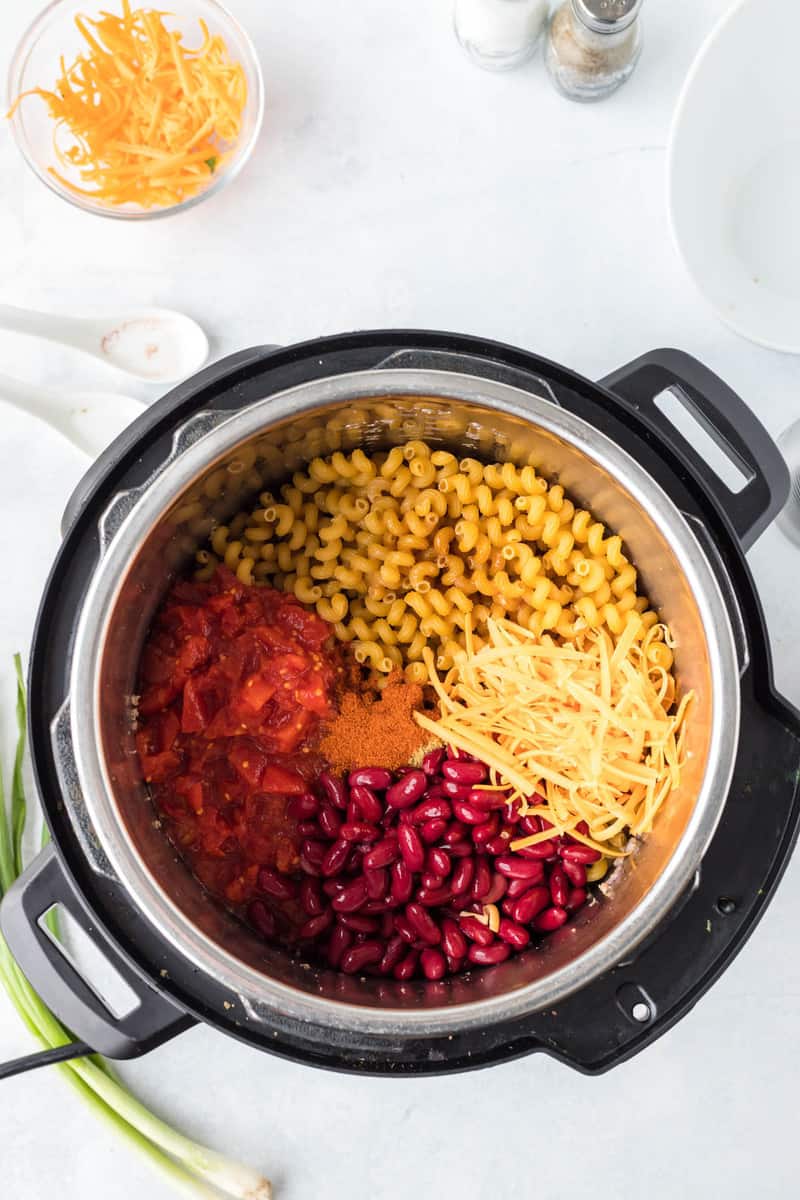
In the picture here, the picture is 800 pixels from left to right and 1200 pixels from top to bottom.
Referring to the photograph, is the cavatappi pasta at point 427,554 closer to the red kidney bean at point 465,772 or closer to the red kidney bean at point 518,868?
the red kidney bean at point 465,772

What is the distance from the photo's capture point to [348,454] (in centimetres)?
194

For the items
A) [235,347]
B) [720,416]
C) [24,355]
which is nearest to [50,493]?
[24,355]

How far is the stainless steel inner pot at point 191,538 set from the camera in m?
1.63

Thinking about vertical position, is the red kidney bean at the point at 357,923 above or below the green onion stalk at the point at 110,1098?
above

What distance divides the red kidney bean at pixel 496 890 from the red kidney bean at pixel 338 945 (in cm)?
24

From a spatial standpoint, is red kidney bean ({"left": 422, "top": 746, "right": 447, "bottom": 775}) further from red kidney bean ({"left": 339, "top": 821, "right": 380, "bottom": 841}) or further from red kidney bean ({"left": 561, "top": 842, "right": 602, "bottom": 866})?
red kidney bean ({"left": 561, "top": 842, "right": 602, "bottom": 866})

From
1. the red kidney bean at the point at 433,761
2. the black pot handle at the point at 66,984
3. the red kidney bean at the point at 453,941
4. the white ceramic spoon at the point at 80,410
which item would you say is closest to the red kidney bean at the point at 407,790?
the red kidney bean at the point at 433,761

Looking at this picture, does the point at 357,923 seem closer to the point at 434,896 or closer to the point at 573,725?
the point at 434,896

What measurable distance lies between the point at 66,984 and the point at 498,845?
2.41 feet

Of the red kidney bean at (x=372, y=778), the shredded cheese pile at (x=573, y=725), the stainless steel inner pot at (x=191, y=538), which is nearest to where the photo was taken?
the stainless steel inner pot at (x=191, y=538)

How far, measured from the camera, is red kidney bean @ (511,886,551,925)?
1841 mm

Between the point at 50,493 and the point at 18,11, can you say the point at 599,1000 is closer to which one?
the point at 50,493

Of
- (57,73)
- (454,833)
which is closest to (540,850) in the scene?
(454,833)

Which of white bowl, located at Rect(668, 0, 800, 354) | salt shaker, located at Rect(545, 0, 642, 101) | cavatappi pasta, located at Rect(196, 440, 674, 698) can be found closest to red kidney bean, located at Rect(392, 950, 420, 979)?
cavatappi pasta, located at Rect(196, 440, 674, 698)
